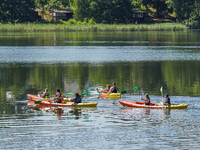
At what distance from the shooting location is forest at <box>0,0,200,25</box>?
498 ft

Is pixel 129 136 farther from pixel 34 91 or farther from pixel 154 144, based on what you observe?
pixel 34 91

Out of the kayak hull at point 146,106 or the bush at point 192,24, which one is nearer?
the kayak hull at point 146,106

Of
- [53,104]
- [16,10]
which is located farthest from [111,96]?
[16,10]

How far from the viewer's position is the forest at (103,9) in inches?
5974

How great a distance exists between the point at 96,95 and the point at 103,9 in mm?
120791

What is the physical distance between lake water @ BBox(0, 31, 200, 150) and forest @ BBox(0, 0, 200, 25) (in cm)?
6736

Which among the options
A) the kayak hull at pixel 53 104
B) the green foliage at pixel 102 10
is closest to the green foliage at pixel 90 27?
the green foliage at pixel 102 10

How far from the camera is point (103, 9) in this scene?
525 feet

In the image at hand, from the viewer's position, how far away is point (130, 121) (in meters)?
30.6

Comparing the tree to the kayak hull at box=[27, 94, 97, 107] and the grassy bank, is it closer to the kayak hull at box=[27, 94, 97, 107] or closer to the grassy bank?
the grassy bank

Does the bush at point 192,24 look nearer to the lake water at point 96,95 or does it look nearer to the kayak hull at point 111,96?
the lake water at point 96,95

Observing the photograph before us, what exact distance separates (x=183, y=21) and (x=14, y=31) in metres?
52.1

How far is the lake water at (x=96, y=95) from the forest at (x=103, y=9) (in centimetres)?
6736

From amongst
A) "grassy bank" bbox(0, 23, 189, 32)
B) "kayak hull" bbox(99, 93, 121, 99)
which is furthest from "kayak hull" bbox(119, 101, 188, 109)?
"grassy bank" bbox(0, 23, 189, 32)
